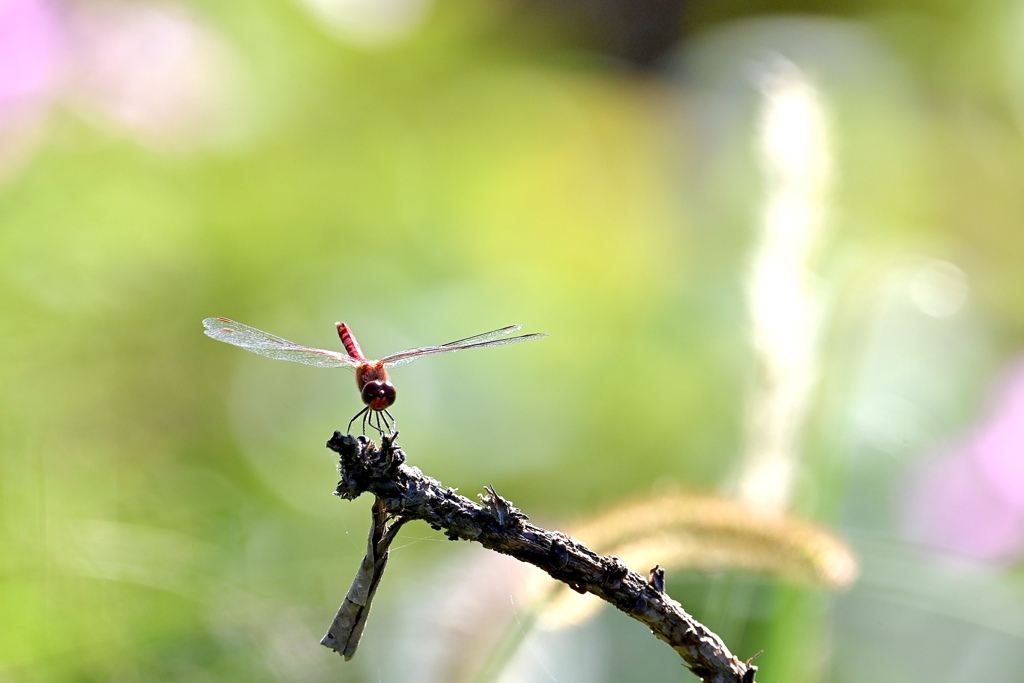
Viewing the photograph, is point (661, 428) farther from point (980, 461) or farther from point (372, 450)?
point (372, 450)

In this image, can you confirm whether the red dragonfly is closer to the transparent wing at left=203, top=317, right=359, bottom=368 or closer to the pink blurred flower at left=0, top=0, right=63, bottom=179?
the transparent wing at left=203, top=317, right=359, bottom=368

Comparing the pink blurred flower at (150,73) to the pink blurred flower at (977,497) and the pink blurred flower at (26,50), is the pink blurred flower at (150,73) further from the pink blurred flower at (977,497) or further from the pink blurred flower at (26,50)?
the pink blurred flower at (977,497)

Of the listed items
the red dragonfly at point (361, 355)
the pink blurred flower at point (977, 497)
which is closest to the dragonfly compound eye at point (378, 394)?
the red dragonfly at point (361, 355)

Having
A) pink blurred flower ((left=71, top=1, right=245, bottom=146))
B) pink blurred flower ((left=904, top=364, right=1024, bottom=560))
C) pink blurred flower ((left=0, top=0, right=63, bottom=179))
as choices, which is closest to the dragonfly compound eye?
pink blurred flower ((left=904, top=364, right=1024, bottom=560))

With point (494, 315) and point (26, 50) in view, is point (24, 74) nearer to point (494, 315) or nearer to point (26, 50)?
point (26, 50)

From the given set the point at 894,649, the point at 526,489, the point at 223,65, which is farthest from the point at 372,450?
the point at 223,65

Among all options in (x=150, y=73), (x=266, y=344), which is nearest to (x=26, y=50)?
(x=150, y=73)
